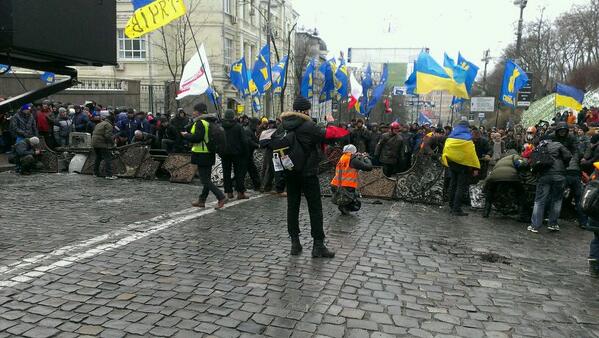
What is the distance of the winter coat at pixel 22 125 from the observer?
503 inches

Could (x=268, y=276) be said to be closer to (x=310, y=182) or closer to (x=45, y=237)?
(x=310, y=182)

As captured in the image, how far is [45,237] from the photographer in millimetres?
6457

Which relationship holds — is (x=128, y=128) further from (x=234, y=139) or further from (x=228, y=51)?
(x=228, y=51)

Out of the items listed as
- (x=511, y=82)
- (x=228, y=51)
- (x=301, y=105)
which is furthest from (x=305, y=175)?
(x=228, y=51)

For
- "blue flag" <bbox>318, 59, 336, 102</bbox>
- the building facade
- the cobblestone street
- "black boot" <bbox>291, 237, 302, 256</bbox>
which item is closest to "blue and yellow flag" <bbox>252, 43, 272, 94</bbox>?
"blue flag" <bbox>318, 59, 336, 102</bbox>

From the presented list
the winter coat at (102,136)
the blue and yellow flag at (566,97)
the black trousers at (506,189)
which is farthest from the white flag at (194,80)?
the blue and yellow flag at (566,97)

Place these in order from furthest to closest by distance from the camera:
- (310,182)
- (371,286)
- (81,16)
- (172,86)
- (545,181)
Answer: (172,86)
(545,181)
(310,182)
(371,286)
(81,16)

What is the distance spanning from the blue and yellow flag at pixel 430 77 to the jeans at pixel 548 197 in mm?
7533

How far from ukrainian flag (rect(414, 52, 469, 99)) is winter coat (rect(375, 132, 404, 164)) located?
11.0 ft

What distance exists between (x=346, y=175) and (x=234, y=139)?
7.83 feet

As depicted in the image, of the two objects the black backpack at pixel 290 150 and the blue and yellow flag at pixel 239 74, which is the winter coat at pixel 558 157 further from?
the blue and yellow flag at pixel 239 74

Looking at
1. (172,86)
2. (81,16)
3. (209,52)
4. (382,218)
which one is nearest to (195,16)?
(209,52)

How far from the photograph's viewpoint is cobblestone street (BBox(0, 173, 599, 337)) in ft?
13.3

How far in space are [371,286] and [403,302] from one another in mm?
474
